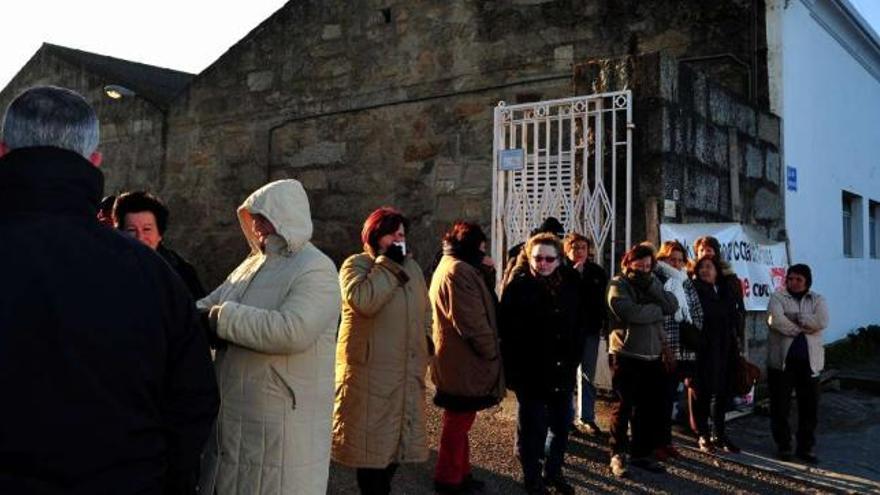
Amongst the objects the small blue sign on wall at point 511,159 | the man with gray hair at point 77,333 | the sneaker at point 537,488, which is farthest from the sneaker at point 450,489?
the small blue sign on wall at point 511,159

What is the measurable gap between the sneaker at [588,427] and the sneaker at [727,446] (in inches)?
32.2

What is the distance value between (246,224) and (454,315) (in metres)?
1.56

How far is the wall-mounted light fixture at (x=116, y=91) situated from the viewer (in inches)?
424

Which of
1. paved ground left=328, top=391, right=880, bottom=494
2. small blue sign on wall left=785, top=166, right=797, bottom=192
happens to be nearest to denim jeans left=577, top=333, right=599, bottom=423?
paved ground left=328, top=391, right=880, bottom=494

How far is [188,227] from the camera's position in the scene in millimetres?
10578

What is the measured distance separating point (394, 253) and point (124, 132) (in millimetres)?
9062

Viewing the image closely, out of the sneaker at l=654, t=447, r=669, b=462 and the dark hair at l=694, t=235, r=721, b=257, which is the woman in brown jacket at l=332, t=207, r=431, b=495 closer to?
the sneaker at l=654, t=447, r=669, b=462

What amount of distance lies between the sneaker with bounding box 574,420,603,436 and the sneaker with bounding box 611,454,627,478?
2.55 ft

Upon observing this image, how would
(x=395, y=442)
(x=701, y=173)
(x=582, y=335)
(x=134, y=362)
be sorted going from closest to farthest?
(x=134, y=362)
(x=395, y=442)
(x=582, y=335)
(x=701, y=173)

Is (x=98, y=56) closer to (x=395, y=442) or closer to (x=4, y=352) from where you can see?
(x=395, y=442)

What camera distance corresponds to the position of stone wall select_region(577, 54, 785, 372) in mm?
5703

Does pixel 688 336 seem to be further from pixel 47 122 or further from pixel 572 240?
pixel 47 122

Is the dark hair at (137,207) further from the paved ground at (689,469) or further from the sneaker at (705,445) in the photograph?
the sneaker at (705,445)

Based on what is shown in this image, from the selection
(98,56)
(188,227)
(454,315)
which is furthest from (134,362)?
(98,56)
